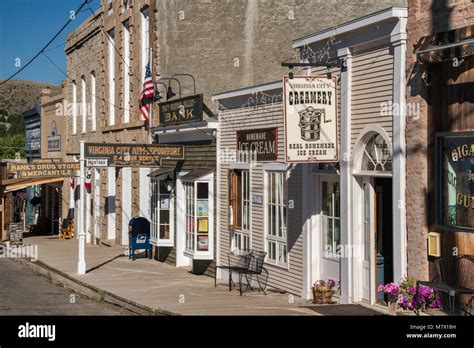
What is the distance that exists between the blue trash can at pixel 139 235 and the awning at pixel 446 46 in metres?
14.8

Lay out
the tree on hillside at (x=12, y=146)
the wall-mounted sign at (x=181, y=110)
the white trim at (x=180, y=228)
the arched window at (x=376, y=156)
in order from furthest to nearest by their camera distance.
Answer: the tree on hillside at (x=12, y=146) → the white trim at (x=180, y=228) → the wall-mounted sign at (x=181, y=110) → the arched window at (x=376, y=156)

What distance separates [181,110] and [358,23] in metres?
9.97

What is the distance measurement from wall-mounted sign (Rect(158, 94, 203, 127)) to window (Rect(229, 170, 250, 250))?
2.63 meters

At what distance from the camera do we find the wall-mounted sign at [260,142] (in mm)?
18013

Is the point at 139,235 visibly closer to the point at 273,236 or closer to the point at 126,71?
the point at 126,71

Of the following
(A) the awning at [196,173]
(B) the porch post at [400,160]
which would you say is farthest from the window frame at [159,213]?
(B) the porch post at [400,160]

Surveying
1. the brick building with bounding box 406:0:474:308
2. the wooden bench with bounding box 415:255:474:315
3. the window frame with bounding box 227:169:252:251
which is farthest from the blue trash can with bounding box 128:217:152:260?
the wooden bench with bounding box 415:255:474:315

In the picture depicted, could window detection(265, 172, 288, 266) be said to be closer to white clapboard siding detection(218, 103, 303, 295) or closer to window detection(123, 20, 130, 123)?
white clapboard siding detection(218, 103, 303, 295)

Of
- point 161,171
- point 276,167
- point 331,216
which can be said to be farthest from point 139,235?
point 331,216

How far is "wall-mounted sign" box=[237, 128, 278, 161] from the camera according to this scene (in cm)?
1801

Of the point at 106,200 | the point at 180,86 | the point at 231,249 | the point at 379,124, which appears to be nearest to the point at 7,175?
the point at 106,200

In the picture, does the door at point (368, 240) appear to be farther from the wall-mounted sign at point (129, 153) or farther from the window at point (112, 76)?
the window at point (112, 76)

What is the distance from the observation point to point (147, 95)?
26.3m

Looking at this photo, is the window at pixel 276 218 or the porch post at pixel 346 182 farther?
the window at pixel 276 218
